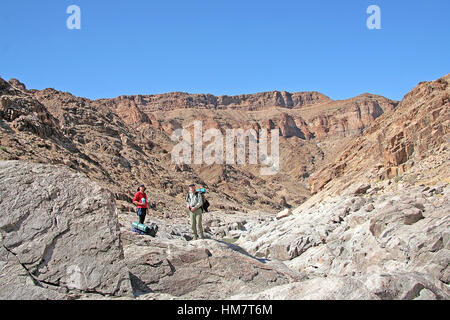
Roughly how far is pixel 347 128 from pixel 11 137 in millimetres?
123416

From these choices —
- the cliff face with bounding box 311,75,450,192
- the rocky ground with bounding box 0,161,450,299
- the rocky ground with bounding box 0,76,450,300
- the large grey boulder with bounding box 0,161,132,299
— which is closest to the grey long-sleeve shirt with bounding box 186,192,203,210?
the rocky ground with bounding box 0,76,450,300

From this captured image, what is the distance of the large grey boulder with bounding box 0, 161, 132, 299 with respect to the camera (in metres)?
5.32

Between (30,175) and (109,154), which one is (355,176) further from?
(109,154)

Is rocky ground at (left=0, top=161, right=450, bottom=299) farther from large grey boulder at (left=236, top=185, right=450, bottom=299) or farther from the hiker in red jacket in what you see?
the hiker in red jacket

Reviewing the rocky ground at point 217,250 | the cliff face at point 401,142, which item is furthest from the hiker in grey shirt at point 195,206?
the cliff face at point 401,142

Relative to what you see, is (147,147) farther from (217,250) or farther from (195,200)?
(217,250)

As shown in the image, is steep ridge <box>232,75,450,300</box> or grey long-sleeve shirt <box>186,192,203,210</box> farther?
grey long-sleeve shirt <box>186,192,203,210</box>

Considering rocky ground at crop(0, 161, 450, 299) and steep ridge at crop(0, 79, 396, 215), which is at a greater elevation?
steep ridge at crop(0, 79, 396, 215)

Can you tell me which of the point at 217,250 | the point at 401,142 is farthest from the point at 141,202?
the point at 401,142

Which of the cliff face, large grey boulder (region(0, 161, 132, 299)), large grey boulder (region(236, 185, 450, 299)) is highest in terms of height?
the cliff face

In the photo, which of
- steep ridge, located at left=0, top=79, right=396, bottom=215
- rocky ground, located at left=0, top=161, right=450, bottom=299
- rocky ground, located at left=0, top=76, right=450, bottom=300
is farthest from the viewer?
steep ridge, located at left=0, top=79, right=396, bottom=215

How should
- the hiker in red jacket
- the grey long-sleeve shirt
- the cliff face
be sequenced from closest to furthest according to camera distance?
the grey long-sleeve shirt < the hiker in red jacket < the cliff face
